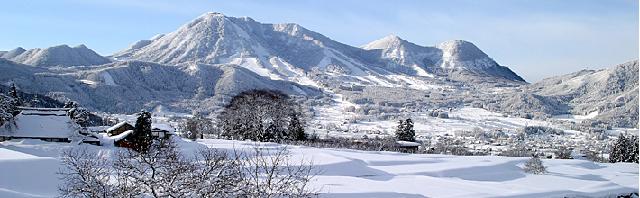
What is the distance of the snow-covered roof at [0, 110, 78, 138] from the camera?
116ft

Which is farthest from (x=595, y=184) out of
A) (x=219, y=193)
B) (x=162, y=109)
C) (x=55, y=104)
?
(x=162, y=109)

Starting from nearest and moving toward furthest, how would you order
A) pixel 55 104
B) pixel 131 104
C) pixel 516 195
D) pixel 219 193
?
pixel 219 193
pixel 516 195
pixel 55 104
pixel 131 104

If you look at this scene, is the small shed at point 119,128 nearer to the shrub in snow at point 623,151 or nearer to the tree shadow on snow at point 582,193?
the tree shadow on snow at point 582,193

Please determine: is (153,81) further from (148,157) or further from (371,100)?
(148,157)

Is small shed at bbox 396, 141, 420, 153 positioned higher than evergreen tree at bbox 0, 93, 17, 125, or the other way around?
evergreen tree at bbox 0, 93, 17, 125

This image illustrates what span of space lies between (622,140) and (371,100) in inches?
5092

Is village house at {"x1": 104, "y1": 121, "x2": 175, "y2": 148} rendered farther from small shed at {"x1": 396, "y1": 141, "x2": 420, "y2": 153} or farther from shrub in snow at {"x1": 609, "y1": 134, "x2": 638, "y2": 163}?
shrub in snow at {"x1": 609, "y1": 134, "x2": 638, "y2": 163}

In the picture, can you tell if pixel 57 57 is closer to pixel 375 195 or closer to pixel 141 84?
pixel 141 84

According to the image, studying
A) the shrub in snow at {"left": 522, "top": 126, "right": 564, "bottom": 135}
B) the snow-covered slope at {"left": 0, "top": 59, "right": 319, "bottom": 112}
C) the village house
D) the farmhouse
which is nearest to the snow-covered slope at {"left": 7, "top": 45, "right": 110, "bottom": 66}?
the snow-covered slope at {"left": 0, "top": 59, "right": 319, "bottom": 112}

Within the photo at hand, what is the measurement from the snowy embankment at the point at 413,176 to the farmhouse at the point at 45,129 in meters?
1.83

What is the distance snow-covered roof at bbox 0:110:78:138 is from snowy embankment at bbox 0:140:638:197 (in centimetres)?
186

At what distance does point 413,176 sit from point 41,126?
82.1 ft

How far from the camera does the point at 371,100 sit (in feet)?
583

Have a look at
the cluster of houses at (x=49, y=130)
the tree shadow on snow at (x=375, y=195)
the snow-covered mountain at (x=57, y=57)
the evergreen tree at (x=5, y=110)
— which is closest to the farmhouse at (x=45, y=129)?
the cluster of houses at (x=49, y=130)
